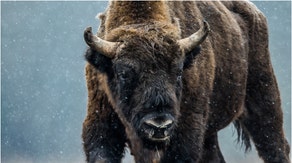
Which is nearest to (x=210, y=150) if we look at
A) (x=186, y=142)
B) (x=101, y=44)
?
(x=186, y=142)

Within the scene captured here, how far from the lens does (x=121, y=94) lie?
272 inches

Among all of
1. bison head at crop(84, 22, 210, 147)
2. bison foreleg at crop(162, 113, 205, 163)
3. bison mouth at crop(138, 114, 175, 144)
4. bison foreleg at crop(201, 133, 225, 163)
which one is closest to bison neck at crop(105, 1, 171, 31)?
bison head at crop(84, 22, 210, 147)

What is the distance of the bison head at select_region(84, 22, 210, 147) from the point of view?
6.54 m

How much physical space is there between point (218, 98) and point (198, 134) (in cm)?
90

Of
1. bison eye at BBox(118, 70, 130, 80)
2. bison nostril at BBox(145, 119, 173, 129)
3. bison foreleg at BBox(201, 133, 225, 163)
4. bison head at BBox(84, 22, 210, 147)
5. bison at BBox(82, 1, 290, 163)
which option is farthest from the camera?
bison foreleg at BBox(201, 133, 225, 163)

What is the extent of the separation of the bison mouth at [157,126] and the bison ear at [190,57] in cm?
70

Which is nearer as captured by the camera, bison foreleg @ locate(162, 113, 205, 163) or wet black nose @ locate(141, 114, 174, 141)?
wet black nose @ locate(141, 114, 174, 141)

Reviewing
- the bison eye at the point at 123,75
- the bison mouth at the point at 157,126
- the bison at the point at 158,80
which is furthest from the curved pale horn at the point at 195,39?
the bison mouth at the point at 157,126

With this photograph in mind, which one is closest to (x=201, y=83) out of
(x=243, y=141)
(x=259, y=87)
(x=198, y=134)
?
(x=198, y=134)

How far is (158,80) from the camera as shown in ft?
21.8

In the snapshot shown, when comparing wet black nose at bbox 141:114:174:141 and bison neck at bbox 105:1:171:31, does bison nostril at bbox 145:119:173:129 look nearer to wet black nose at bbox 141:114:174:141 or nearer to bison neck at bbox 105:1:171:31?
wet black nose at bbox 141:114:174:141

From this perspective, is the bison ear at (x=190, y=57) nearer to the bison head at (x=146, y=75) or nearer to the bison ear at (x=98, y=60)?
the bison head at (x=146, y=75)

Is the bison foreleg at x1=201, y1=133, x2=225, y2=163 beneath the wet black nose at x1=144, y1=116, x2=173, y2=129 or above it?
beneath

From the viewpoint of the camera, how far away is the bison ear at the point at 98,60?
6.98 meters
